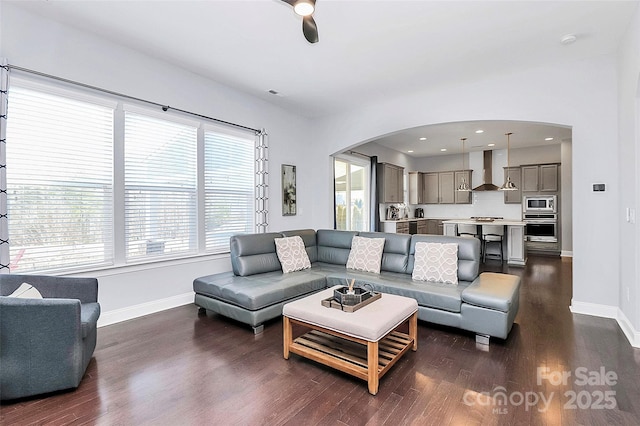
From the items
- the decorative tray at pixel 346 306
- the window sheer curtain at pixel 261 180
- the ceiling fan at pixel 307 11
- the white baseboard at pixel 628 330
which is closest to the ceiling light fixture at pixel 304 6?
the ceiling fan at pixel 307 11

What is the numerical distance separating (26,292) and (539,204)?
9.82 metres

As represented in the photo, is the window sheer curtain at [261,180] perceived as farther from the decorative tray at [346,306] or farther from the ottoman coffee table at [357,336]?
the decorative tray at [346,306]

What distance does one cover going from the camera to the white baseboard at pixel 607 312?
9.75 feet

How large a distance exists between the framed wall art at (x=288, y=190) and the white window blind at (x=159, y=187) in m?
1.64

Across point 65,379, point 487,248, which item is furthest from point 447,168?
→ point 65,379

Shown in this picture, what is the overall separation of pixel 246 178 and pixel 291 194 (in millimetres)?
961

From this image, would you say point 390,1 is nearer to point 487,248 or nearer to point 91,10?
point 91,10

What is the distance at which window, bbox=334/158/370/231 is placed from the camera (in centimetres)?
680

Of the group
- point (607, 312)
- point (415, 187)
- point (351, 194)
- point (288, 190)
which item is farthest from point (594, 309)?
point (415, 187)

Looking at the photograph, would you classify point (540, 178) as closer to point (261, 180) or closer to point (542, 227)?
point (542, 227)

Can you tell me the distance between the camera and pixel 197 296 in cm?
367

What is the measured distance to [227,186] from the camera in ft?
15.3

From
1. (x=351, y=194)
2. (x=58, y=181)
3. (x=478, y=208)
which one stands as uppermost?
(x=351, y=194)

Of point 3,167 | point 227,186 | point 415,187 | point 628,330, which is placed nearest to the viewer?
point 3,167
